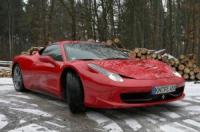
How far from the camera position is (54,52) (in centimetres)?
755

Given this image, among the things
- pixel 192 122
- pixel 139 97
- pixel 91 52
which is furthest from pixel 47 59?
pixel 192 122

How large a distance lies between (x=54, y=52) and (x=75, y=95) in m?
1.45

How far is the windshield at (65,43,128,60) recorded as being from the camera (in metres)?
7.12

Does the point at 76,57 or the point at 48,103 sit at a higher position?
the point at 76,57

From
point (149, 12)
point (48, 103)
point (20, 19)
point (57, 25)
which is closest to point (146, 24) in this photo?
point (149, 12)

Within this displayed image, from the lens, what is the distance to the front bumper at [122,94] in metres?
5.95

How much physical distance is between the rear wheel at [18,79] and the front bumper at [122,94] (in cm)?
310

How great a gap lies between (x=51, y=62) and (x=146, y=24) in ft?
94.3

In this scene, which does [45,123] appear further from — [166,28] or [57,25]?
[57,25]

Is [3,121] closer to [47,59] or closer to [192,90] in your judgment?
[47,59]

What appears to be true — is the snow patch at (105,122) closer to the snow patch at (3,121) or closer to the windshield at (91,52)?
the windshield at (91,52)

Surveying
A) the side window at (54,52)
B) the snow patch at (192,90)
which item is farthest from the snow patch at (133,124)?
the snow patch at (192,90)

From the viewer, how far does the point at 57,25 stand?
47.0 metres

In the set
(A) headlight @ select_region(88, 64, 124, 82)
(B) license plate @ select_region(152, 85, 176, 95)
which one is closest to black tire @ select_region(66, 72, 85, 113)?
(A) headlight @ select_region(88, 64, 124, 82)
